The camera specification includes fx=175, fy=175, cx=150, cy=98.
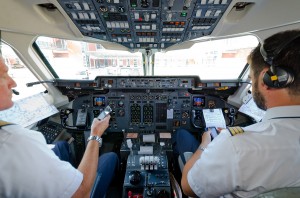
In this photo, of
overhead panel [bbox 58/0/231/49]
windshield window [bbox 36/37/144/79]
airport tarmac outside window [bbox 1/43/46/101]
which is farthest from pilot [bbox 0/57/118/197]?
windshield window [bbox 36/37/144/79]

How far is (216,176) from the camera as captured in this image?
2.76 ft

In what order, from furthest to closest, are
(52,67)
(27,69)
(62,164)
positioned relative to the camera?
(52,67)
(27,69)
(62,164)

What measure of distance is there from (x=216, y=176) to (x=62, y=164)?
2.53 ft

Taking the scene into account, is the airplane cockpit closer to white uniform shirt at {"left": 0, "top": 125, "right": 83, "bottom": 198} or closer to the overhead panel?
the overhead panel

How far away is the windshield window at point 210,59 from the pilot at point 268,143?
164cm

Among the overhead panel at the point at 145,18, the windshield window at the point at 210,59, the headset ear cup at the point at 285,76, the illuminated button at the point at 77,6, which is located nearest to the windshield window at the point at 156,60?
the windshield window at the point at 210,59

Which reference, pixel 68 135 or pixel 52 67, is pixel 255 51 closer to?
pixel 52 67

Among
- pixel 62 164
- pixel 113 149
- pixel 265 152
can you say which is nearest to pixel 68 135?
pixel 113 149

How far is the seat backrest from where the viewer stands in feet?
2.18

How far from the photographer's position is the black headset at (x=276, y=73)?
0.78 meters

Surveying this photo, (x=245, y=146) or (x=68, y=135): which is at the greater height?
(x=245, y=146)

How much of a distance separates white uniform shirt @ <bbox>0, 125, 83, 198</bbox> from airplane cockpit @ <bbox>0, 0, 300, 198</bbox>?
92 centimetres

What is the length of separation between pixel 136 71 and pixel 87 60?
813 mm

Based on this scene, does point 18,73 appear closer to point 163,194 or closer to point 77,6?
point 77,6
